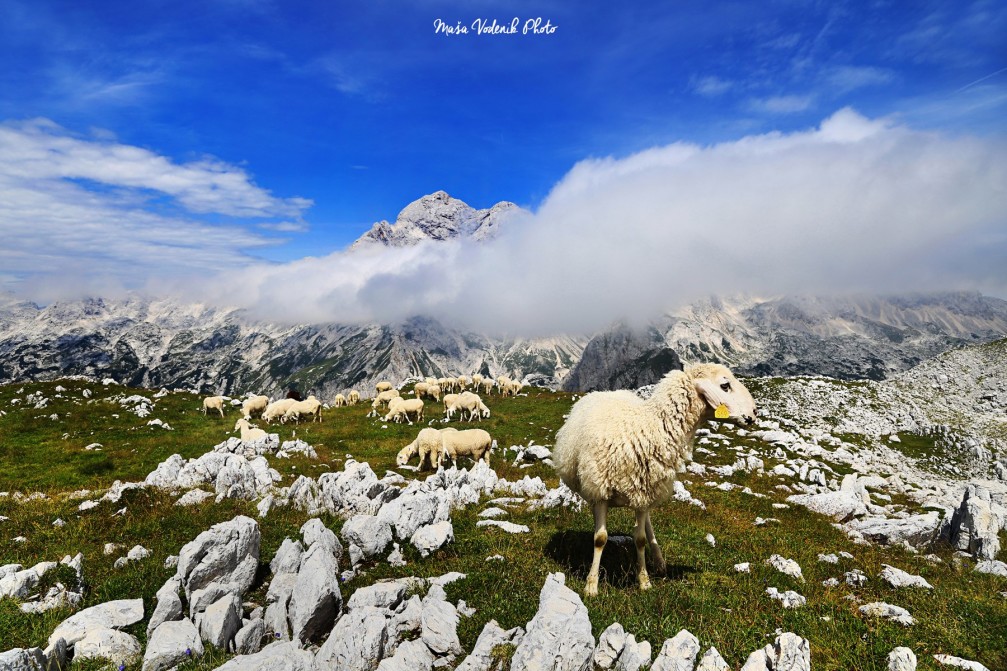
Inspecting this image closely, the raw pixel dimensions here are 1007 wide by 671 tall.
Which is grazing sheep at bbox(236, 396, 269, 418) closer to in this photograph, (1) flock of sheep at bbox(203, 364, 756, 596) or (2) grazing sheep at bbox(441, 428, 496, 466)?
(2) grazing sheep at bbox(441, 428, 496, 466)

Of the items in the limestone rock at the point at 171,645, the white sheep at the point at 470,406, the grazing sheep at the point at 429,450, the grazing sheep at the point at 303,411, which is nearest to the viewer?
the limestone rock at the point at 171,645

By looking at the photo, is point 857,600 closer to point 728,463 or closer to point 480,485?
point 480,485

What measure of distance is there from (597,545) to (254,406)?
3892 centimetres

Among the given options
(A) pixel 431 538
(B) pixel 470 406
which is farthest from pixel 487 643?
(B) pixel 470 406

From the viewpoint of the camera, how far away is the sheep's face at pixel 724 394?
9320 mm

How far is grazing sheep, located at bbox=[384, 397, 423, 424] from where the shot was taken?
37812 millimetres

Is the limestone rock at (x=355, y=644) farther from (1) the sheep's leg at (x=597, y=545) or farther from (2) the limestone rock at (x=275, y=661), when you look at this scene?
(1) the sheep's leg at (x=597, y=545)

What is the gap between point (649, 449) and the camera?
10141mm

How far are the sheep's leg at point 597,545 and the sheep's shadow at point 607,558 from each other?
392mm

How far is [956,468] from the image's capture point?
31562 millimetres

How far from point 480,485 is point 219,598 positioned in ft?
36.9

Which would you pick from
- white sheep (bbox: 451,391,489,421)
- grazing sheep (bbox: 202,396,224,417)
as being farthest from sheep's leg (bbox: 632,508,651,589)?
grazing sheep (bbox: 202,396,224,417)

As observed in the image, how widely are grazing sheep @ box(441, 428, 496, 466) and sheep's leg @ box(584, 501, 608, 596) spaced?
14807 millimetres

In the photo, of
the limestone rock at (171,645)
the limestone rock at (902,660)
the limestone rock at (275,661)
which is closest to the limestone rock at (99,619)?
the limestone rock at (171,645)
